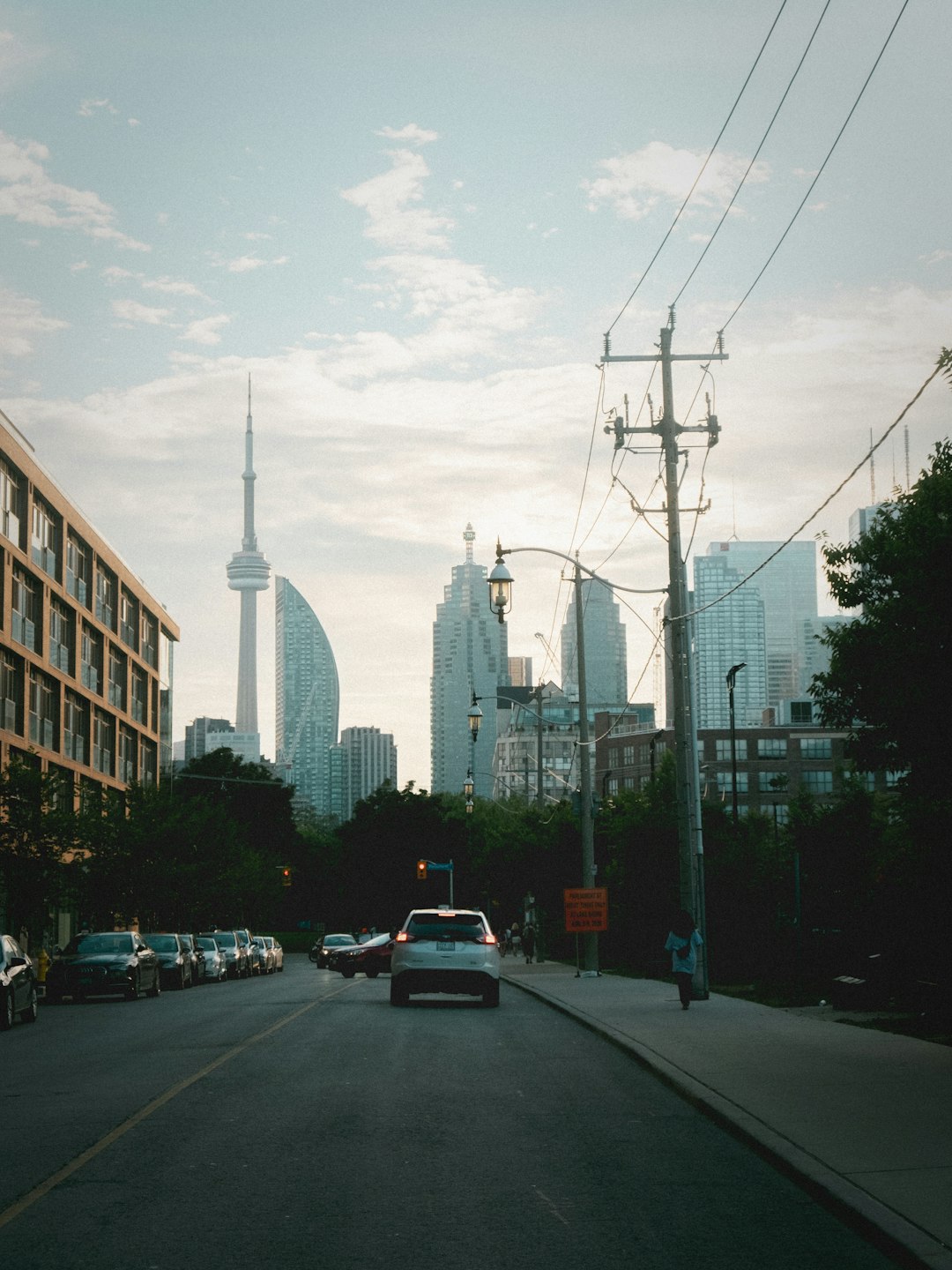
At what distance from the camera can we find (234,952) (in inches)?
2013

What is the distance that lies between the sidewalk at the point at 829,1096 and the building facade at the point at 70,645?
30.1 m

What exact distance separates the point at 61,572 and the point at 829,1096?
51.7 meters

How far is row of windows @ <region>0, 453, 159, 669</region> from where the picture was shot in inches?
2099

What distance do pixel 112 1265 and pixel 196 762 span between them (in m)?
100

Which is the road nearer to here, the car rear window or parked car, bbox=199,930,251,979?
the car rear window

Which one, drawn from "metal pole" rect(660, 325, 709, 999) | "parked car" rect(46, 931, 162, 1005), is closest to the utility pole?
"metal pole" rect(660, 325, 709, 999)

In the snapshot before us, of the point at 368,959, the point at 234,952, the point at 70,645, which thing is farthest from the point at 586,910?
the point at 70,645

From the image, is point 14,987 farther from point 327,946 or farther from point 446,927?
point 327,946

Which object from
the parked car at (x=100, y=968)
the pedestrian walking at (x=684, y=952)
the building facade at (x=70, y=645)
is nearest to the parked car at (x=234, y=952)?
the building facade at (x=70, y=645)

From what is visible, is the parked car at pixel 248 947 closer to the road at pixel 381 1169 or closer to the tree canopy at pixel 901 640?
the tree canopy at pixel 901 640

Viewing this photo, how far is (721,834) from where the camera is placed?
38.1 meters

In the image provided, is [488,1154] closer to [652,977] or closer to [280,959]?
[652,977]

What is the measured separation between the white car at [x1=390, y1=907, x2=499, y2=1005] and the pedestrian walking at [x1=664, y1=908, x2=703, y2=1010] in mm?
3805

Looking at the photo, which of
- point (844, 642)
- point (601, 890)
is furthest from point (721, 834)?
point (844, 642)
